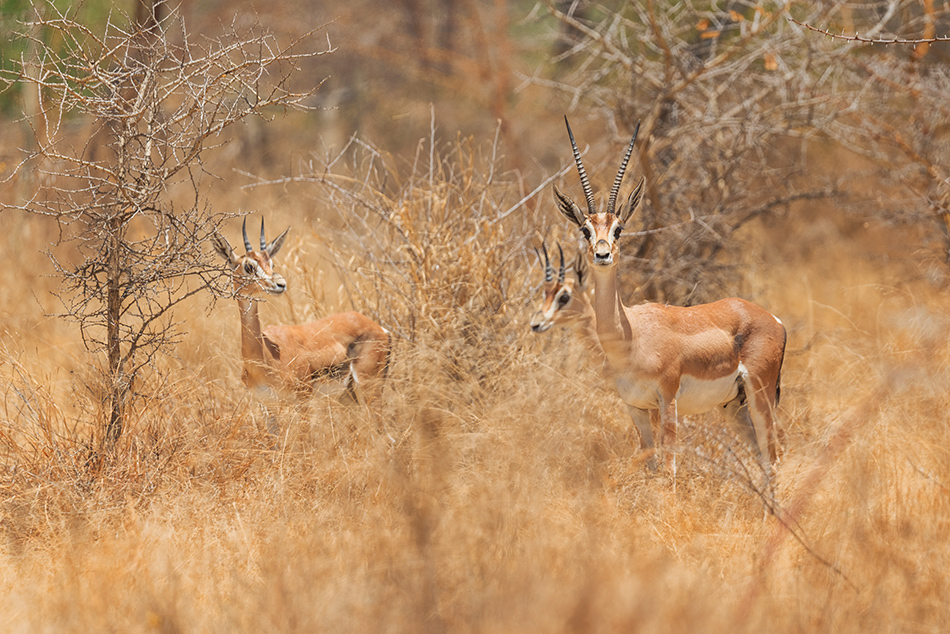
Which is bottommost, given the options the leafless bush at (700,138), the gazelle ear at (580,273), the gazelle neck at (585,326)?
the gazelle neck at (585,326)

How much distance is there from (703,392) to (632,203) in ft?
3.64

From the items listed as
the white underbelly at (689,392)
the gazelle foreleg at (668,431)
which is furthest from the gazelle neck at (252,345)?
the gazelle foreleg at (668,431)

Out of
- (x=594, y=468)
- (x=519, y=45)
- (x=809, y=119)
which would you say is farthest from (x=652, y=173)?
(x=519, y=45)

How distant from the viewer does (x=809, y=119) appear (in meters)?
8.09

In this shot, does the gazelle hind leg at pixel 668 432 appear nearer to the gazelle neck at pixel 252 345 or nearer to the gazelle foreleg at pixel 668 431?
the gazelle foreleg at pixel 668 431

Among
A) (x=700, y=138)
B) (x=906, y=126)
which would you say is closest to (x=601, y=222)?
(x=700, y=138)

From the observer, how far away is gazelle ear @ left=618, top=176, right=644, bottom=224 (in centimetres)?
538

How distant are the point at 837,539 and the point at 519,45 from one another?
15115 millimetres

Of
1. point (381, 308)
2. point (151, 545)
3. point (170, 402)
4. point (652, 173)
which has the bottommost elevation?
point (151, 545)

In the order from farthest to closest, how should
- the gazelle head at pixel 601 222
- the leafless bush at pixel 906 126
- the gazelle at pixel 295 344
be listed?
the leafless bush at pixel 906 126
the gazelle at pixel 295 344
the gazelle head at pixel 601 222

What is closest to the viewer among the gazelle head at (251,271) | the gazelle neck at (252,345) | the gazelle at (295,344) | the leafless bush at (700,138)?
the gazelle head at (251,271)

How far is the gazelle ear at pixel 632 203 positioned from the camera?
5379 millimetres

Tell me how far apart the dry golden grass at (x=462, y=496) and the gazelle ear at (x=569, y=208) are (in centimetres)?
92

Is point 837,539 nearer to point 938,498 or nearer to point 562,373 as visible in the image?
point 938,498
